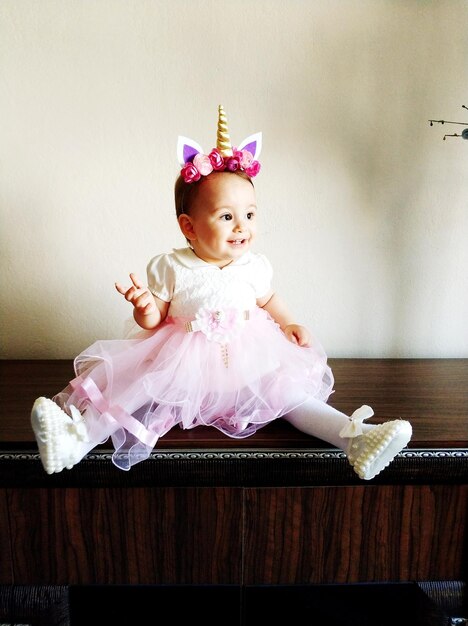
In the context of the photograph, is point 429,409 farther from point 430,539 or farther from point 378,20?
point 378,20

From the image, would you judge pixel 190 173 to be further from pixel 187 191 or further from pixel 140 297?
pixel 140 297

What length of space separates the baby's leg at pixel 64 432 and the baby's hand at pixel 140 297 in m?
0.18

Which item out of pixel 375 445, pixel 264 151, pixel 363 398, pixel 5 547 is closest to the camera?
pixel 375 445

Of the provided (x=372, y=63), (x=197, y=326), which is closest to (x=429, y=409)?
(x=197, y=326)

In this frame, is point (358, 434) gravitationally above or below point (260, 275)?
below

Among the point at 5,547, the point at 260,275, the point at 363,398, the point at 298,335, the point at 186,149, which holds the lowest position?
the point at 5,547

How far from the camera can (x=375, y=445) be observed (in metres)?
0.77

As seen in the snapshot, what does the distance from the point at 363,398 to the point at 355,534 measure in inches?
9.6

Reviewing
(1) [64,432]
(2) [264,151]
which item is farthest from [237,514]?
(2) [264,151]

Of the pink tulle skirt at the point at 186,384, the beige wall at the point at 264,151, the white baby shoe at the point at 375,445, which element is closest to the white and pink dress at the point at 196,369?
the pink tulle skirt at the point at 186,384

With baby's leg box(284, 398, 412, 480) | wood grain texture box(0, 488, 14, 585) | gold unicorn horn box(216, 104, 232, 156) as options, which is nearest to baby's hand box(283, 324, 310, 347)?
baby's leg box(284, 398, 412, 480)

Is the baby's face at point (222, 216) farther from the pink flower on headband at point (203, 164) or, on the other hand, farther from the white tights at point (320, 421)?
the white tights at point (320, 421)

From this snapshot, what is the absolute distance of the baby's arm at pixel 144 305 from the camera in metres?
0.84

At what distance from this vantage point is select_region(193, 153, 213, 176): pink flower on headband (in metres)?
0.86
